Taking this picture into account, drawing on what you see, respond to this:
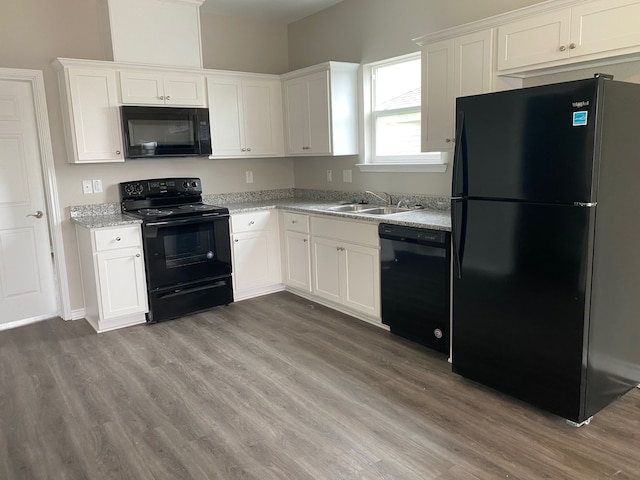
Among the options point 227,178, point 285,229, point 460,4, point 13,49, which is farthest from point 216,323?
point 460,4

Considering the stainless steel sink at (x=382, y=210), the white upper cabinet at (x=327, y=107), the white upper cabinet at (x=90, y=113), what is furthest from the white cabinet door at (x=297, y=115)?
the white upper cabinet at (x=90, y=113)

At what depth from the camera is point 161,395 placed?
286 centimetres

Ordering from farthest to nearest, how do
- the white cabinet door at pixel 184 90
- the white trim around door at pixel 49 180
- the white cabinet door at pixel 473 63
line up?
the white cabinet door at pixel 184 90 < the white trim around door at pixel 49 180 < the white cabinet door at pixel 473 63

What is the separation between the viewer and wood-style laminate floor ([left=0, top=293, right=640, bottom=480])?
2.16m

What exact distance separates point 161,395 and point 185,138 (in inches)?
94.7

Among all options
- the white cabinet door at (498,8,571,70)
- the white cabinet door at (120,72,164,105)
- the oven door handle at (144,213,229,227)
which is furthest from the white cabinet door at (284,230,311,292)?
the white cabinet door at (498,8,571,70)

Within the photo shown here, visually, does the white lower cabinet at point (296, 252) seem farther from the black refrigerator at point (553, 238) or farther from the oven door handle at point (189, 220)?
the black refrigerator at point (553, 238)

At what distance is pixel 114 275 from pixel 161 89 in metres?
1.65

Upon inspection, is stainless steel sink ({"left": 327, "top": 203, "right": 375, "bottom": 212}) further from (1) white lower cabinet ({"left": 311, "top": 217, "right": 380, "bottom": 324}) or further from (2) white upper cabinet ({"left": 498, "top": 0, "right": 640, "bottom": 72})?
(2) white upper cabinet ({"left": 498, "top": 0, "right": 640, "bottom": 72})

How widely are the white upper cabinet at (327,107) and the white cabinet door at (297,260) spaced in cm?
85

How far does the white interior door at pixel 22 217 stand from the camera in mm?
3957

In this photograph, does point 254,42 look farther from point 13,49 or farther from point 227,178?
point 13,49

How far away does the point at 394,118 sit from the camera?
429cm

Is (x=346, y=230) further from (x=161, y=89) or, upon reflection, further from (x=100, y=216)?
(x=100, y=216)
